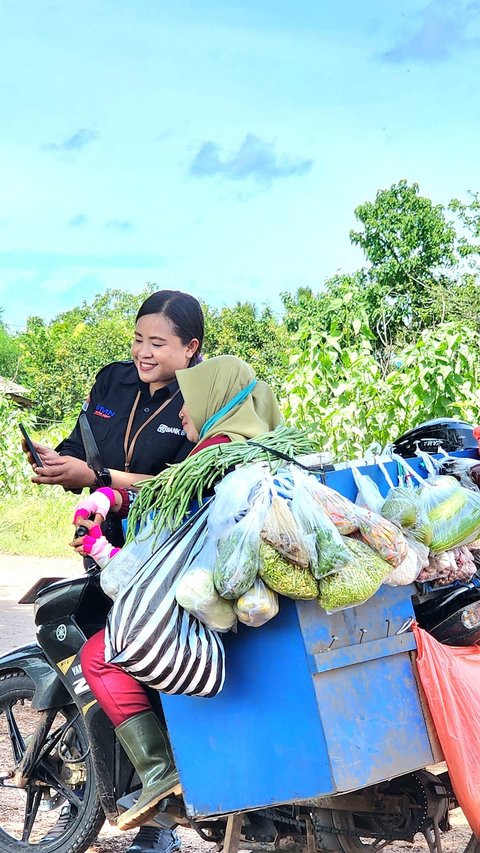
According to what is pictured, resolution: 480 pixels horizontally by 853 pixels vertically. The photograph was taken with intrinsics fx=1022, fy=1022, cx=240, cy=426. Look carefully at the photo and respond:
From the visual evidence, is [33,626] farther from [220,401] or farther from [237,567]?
[237,567]

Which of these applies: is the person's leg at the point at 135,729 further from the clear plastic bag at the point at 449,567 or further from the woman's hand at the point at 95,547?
the clear plastic bag at the point at 449,567

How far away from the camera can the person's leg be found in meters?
3.14

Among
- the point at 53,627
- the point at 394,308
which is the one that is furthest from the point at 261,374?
the point at 53,627

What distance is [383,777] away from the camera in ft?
9.02

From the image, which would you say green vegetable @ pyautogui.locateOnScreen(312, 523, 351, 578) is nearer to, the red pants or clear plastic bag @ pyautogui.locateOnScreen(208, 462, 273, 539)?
clear plastic bag @ pyautogui.locateOnScreen(208, 462, 273, 539)

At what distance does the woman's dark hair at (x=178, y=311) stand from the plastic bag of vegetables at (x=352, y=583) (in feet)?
4.58

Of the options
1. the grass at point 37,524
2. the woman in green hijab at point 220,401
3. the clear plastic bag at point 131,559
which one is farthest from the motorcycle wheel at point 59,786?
the grass at point 37,524

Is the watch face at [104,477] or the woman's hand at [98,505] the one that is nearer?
the woman's hand at [98,505]

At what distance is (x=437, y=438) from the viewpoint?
349 centimetres

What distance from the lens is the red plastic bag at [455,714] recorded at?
2.83 m

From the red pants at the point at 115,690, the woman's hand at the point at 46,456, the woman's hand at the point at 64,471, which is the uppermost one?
the woman's hand at the point at 46,456

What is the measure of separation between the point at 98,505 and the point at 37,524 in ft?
39.2

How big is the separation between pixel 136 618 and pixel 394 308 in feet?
73.9

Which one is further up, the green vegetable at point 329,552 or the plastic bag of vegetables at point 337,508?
the plastic bag of vegetables at point 337,508
